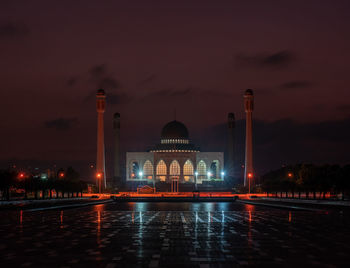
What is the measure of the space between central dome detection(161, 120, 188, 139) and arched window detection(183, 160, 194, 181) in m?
7.14

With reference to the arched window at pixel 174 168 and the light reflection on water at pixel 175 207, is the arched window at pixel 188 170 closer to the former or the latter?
the arched window at pixel 174 168

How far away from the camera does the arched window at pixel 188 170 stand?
116062 millimetres

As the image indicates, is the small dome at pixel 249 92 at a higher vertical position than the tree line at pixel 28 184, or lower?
higher

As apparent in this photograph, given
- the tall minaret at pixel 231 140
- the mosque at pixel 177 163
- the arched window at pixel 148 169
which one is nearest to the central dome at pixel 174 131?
the mosque at pixel 177 163

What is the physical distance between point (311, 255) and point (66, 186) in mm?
57343

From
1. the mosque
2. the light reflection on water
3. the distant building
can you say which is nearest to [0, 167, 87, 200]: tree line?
the light reflection on water

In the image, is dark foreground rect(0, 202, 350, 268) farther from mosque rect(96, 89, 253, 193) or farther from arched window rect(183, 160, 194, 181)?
arched window rect(183, 160, 194, 181)

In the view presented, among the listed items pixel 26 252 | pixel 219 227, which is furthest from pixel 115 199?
pixel 26 252

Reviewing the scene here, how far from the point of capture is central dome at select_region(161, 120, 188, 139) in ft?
391

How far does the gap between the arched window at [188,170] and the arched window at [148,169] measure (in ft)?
26.0

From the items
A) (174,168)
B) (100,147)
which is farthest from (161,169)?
(100,147)

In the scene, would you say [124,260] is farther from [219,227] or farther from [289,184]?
[289,184]

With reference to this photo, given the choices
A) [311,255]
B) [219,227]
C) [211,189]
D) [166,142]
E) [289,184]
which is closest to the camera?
[311,255]

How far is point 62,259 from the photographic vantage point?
12039mm
